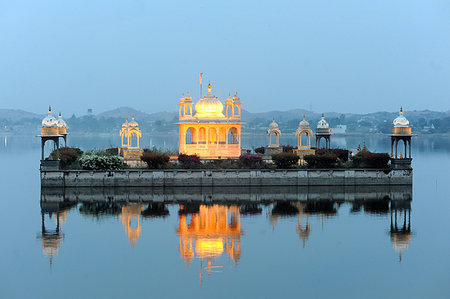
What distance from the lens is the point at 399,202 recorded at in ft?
115

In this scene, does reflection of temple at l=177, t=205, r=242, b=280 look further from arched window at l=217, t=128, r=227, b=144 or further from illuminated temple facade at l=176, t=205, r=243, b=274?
arched window at l=217, t=128, r=227, b=144

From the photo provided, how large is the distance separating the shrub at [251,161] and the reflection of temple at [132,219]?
817 centimetres

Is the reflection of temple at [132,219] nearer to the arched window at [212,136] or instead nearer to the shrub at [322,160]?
the shrub at [322,160]

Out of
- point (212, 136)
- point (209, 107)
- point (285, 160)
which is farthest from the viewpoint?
point (209, 107)

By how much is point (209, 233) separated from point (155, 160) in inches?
461

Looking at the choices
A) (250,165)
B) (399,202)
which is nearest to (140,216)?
(250,165)

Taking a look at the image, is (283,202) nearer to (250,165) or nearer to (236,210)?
(236,210)

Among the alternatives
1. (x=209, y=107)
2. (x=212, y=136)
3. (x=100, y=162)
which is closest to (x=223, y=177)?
(x=100, y=162)

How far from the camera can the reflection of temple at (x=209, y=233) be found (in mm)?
24188

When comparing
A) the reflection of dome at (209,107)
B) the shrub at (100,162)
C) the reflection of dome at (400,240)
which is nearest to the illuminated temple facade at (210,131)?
the reflection of dome at (209,107)

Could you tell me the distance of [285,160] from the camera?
39.0 metres

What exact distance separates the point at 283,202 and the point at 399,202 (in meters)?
5.94

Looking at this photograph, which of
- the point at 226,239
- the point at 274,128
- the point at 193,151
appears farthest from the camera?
the point at 274,128

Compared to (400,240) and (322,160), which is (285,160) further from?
(400,240)
